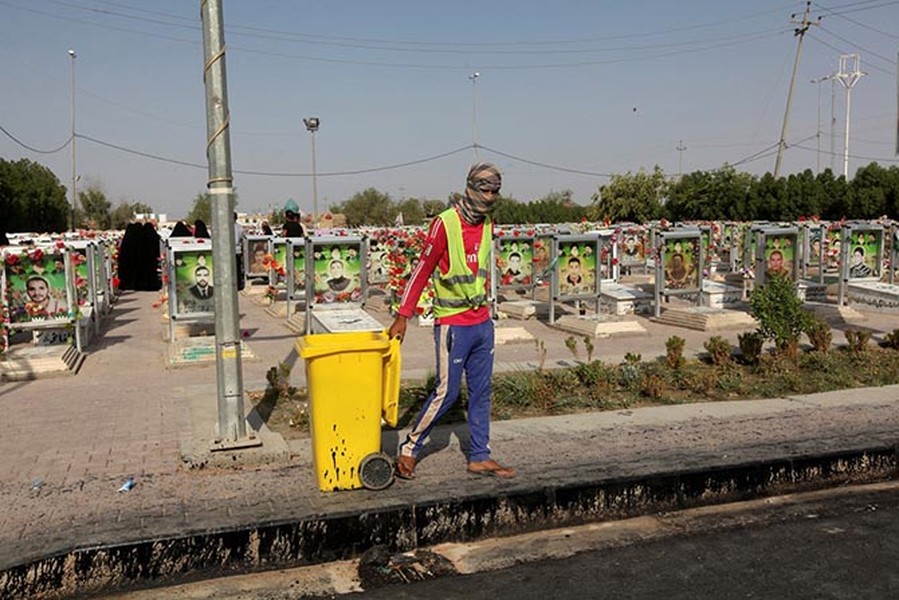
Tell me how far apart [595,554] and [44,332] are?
9.71 metres

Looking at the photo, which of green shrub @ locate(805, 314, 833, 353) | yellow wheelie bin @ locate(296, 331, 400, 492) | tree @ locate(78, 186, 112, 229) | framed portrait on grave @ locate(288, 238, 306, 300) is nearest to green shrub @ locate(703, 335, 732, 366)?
green shrub @ locate(805, 314, 833, 353)

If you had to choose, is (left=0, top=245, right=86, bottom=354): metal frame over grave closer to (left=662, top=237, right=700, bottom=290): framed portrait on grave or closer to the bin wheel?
the bin wheel

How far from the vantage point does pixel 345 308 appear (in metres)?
14.0

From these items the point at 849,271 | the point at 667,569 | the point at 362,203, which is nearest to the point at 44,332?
the point at 667,569

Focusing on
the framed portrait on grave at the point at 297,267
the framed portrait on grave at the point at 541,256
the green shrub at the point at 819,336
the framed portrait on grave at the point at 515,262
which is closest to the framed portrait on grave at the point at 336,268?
the framed portrait on grave at the point at 297,267

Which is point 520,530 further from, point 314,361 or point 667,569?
Result: point 314,361

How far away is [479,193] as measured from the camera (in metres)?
5.66

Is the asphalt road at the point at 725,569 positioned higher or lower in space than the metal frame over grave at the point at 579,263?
lower

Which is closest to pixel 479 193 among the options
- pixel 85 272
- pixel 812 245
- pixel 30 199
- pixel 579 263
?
pixel 579 263

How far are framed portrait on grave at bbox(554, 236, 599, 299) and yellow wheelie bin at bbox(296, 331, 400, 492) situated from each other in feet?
33.2

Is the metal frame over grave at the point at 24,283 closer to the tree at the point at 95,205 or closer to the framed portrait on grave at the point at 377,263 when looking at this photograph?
the framed portrait on grave at the point at 377,263

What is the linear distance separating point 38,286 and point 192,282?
2.02 meters

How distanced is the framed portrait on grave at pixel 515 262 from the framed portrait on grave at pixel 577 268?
202 cm

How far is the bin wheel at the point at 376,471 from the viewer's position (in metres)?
5.43
